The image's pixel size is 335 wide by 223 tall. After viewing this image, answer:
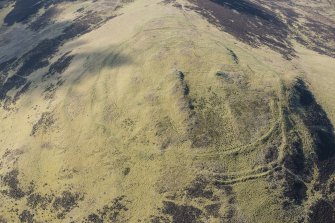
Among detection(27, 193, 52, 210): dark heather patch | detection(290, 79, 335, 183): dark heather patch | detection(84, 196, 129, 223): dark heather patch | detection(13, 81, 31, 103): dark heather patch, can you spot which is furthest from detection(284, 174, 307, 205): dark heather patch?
detection(13, 81, 31, 103): dark heather patch

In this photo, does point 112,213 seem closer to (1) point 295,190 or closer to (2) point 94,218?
(2) point 94,218

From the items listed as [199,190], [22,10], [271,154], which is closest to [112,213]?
[199,190]

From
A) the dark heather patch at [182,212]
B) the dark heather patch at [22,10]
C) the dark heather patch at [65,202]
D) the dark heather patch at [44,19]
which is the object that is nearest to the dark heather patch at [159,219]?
the dark heather patch at [182,212]

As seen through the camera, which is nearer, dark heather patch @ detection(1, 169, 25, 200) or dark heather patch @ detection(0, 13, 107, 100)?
dark heather patch @ detection(1, 169, 25, 200)

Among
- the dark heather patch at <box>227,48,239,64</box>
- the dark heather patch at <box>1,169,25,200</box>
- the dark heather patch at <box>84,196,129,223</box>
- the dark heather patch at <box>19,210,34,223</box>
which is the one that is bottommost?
the dark heather patch at <box>19,210,34,223</box>

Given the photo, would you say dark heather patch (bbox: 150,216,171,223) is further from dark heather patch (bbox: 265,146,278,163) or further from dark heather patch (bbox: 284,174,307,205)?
dark heather patch (bbox: 265,146,278,163)

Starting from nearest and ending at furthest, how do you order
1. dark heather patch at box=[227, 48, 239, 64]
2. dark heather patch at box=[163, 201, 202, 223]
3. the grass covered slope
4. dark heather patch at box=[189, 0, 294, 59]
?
dark heather patch at box=[163, 201, 202, 223], the grass covered slope, dark heather patch at box=[227, 48, 239, 64], dark heather patch at box=[189, 0, 294, 59]
